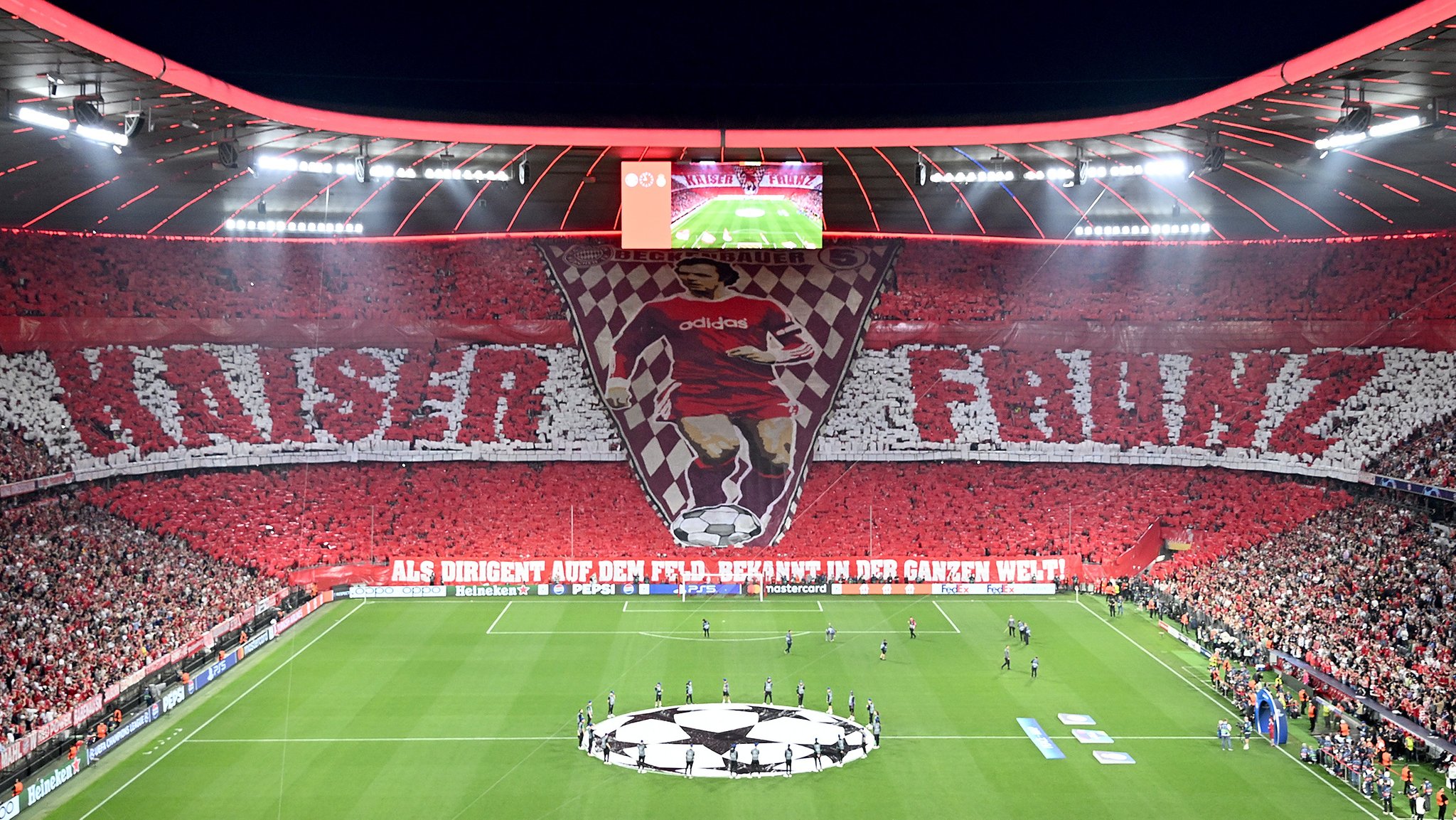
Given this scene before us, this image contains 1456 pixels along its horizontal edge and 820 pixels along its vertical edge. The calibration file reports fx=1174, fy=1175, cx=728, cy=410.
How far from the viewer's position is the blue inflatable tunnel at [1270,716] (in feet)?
91.2

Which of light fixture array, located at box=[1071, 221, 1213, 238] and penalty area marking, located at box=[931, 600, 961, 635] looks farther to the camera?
light fixture array, located at box=[1071, 221, 1213, 238]

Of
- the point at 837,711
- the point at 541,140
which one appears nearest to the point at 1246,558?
the point at 837,711

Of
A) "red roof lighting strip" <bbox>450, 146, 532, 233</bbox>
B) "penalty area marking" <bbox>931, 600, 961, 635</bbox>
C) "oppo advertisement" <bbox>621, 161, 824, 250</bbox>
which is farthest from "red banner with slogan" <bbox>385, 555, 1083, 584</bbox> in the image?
"red roof lighting strip" <bbox>450, 146, 532, 233</bbox>

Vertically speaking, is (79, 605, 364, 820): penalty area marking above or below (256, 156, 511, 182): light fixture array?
below

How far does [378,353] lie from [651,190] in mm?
18641

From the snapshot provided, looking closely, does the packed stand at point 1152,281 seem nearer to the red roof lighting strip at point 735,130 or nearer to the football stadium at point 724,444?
the football stadium at point 724,444

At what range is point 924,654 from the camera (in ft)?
117

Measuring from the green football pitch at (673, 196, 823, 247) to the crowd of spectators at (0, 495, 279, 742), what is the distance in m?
18.7

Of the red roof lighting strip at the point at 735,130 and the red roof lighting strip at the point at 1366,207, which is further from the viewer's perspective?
the red roof lighting strip at the point at 1366,207

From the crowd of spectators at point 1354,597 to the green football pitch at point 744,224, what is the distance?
18.1m

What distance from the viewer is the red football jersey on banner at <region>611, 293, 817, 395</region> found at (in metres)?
50.6

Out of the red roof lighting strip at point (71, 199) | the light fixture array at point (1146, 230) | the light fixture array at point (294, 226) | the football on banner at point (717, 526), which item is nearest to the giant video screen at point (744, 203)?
the football on banner at point (717, 526)

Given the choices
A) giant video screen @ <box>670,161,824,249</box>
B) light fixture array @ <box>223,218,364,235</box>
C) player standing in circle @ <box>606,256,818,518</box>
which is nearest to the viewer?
giant video screen @ <box>670,161,824,249</box>

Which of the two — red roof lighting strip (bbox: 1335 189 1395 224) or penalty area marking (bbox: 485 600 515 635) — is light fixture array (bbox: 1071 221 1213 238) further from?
penalty area marking (bbox: 485 600 515 635)
